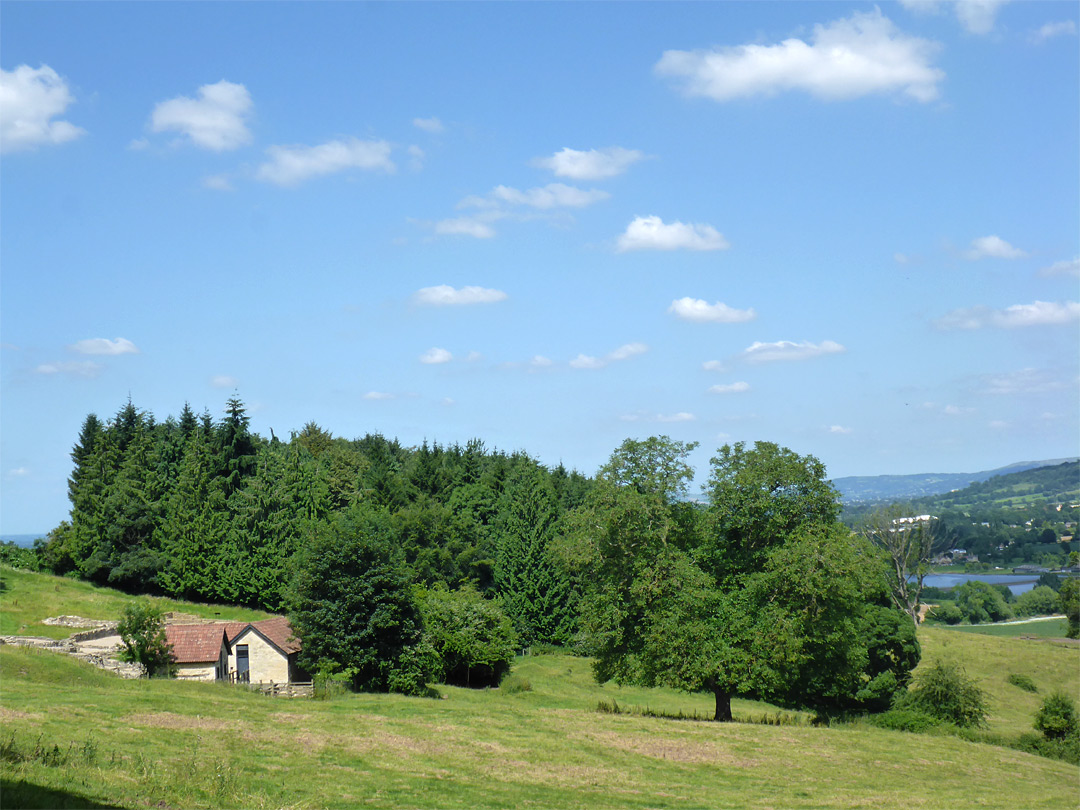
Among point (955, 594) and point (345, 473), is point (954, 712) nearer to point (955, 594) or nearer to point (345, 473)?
point (345, 473)

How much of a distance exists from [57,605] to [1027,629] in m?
113

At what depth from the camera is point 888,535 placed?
10119 centimetres

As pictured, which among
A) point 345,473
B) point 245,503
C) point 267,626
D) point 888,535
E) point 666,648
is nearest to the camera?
point 666,648

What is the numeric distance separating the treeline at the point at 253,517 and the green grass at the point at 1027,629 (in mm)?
54749

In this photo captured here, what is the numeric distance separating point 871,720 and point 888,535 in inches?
2308

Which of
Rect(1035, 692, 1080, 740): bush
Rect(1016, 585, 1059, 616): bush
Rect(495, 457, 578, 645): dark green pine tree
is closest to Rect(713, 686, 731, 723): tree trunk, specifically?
Rect(1035, 692, 1080, 740): bush

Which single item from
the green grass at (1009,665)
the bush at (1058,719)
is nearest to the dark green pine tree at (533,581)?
the green grass at (1009,665)

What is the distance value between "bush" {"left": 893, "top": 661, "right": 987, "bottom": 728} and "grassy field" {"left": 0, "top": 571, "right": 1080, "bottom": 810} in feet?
35.6

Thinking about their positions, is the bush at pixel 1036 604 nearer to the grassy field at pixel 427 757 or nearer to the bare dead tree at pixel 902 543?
the bare dead tree at pixel 902 543

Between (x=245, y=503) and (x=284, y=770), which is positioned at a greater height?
(x=245, y=503)

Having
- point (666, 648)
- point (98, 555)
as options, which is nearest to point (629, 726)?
point (666, 648)

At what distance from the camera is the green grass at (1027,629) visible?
10095 cm

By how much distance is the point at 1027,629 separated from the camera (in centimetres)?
11062

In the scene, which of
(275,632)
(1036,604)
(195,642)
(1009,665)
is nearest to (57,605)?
(275,632)
